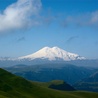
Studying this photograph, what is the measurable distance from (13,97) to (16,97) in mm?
3984

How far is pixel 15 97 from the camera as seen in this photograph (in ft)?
649

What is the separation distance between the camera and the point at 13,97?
19550cm

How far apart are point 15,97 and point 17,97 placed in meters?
2.39

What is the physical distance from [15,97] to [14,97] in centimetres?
129

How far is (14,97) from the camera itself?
646ft

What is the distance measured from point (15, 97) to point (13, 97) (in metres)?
2.69

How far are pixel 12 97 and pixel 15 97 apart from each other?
4743 millimetres

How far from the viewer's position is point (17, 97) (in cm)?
19988

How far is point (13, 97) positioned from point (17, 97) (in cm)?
507

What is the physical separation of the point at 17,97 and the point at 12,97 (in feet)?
23.3

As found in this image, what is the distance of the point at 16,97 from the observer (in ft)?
653
